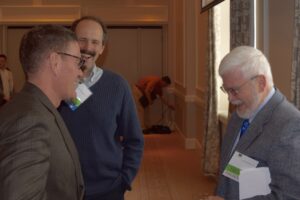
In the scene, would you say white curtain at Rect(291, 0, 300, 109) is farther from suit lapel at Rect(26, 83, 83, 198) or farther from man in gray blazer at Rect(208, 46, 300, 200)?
suit lapel at Rect(26, 83, 83, 198)

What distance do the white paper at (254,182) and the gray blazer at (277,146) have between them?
0.02 m

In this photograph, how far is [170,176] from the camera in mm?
6457

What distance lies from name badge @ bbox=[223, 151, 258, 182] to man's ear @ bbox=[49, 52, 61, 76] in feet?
2.64

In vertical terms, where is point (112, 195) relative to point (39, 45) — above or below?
below

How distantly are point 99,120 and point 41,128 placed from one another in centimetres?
92

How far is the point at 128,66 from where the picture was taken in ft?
40.2

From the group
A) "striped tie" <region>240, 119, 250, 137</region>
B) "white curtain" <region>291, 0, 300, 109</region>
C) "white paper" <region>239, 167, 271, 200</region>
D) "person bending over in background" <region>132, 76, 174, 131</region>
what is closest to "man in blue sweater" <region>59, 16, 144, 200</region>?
"striped tie" <region>240, 119, 250, 137</region>

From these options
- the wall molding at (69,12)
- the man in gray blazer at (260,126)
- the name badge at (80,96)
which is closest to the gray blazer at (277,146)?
the man in gray blazer at (260,126)

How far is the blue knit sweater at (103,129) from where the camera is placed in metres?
2.34

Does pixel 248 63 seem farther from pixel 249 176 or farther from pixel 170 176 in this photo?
pixel 170 176

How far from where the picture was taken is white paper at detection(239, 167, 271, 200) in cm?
182

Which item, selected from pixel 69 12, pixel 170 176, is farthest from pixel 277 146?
pixel 69 12

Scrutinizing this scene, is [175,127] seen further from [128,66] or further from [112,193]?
[112,193]

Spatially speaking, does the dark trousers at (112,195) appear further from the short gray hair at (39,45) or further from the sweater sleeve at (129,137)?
the short gray hair at (39,45)
